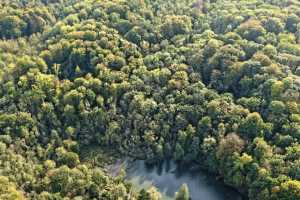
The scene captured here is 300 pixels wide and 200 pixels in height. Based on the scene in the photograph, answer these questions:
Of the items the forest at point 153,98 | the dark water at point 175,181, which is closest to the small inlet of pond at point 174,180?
the dark water at point 175,181

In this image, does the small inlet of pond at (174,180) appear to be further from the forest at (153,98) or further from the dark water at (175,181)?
the forest at (153,98)

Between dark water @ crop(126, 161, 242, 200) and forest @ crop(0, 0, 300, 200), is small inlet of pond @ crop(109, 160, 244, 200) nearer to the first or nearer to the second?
dark water @ crop(126, 161, 242, 200)

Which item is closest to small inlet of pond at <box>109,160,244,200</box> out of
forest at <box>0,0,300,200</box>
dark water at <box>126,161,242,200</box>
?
dark water at <box>126,161,242,200</box>

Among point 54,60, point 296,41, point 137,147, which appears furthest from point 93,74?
point 296,41

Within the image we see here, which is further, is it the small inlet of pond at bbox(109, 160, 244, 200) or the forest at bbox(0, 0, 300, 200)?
the small inlet of pond at bbox(109, 160, 244, 200)

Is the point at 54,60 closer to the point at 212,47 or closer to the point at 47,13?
the point at 47,13

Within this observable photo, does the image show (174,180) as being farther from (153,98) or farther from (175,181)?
(153,98)
